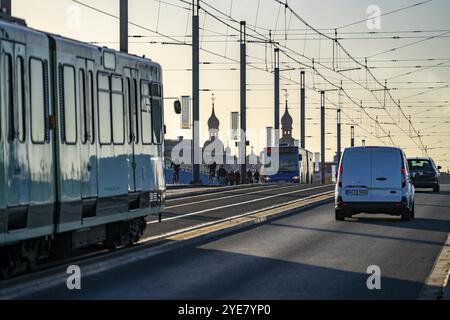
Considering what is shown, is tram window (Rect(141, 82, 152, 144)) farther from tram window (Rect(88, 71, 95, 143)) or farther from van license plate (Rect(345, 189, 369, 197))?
van license plate (Rect(345, 189, 369, 197))

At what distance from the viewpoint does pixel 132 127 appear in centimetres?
1922

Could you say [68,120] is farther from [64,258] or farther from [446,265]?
[446,265]

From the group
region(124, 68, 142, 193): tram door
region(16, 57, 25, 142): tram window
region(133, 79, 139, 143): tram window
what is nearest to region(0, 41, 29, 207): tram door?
region(16, 57, 25, 142): tram window

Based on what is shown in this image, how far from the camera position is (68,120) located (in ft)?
52.9

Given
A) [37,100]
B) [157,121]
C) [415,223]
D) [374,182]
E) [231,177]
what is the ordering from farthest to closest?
[231,177] < [374,182] < [415,223] < [157,121] < [37,100]

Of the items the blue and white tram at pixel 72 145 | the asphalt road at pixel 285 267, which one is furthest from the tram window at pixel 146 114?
the asphalt road at pixel 285 267

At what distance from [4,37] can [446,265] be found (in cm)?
688

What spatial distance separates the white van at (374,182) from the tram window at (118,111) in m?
10.3

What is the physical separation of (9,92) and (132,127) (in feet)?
17.7

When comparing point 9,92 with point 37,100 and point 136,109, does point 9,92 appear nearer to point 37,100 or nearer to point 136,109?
point 37,100

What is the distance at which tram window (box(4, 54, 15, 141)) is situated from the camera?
545 inches

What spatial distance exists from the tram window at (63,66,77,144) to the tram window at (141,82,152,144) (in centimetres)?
346

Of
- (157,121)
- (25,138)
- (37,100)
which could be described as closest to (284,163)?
(157,121)
